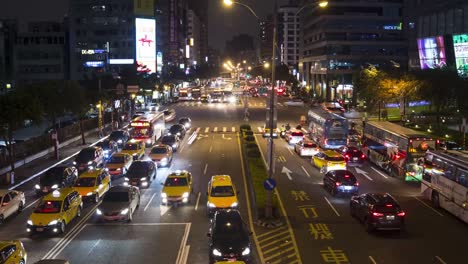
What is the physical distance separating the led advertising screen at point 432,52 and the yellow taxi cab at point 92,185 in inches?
2479

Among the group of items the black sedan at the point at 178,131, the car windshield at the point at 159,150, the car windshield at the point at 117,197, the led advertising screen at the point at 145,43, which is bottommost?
the car windshield at the point at 117,197

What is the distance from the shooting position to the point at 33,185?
1470 inches

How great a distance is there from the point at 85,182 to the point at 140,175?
4.29 meters

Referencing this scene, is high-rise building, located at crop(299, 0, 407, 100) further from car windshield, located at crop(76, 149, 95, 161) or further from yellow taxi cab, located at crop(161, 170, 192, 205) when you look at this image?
yellow taxi cab, located at crop(161, 170, 192, 205)

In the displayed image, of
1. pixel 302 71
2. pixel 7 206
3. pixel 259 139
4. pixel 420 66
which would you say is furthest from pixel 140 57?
pixel 7 206

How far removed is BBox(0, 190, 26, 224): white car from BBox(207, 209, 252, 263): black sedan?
11.9 meters

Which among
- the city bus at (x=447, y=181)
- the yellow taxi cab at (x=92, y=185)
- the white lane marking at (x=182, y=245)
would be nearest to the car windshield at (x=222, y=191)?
the white lane marking at (x=182, y=245)

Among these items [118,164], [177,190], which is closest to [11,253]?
[177,190]

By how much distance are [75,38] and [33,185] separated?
101 m

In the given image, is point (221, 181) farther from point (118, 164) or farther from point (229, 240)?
point (118, 164)

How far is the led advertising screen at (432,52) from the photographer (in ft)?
274

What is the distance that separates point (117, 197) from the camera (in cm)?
2795

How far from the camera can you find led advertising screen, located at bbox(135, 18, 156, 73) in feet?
427

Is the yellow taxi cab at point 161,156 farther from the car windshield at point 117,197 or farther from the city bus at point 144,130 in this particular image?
the car windshield at point 117,197
